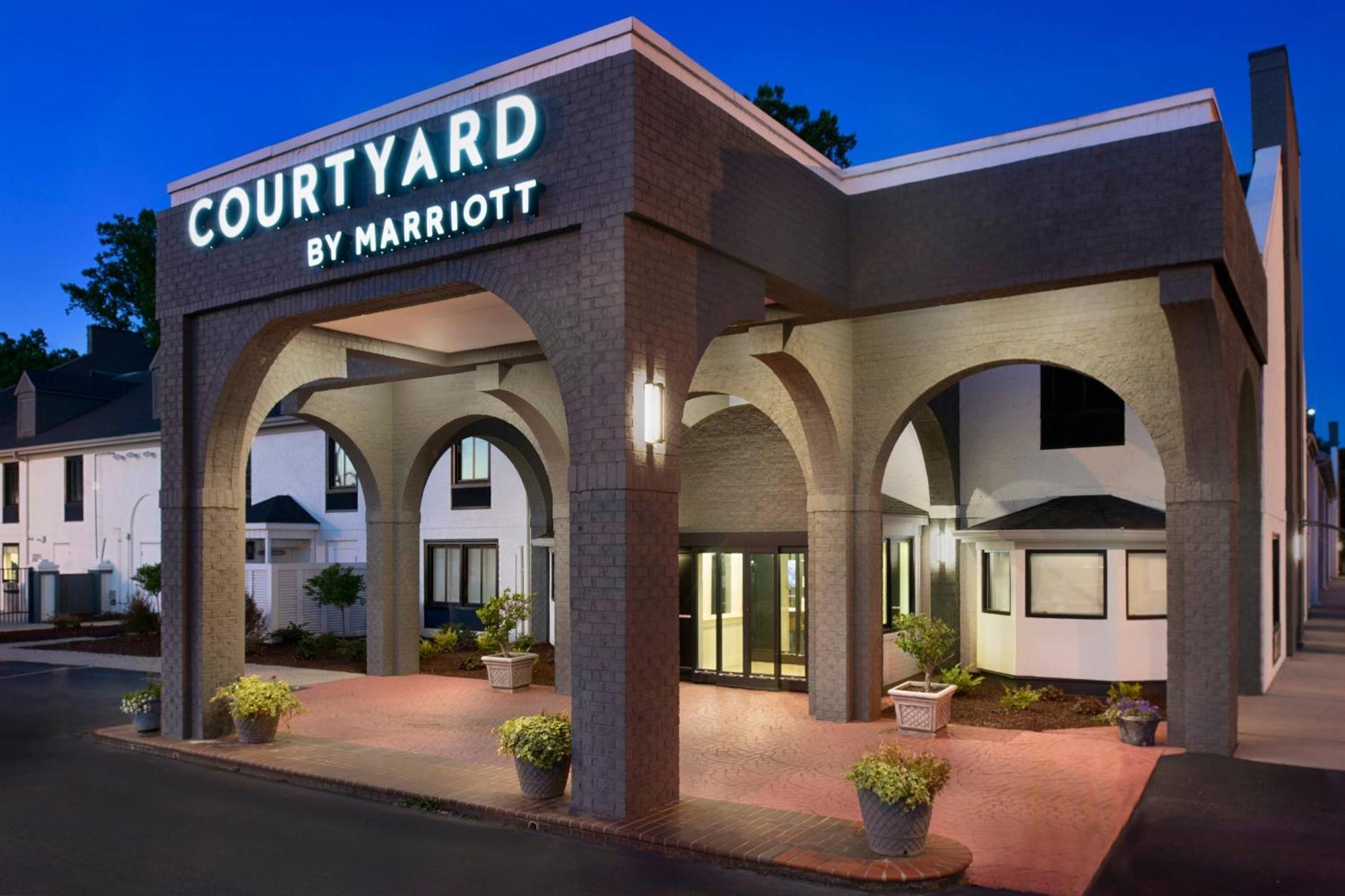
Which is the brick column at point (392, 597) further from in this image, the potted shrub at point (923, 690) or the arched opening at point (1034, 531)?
the potted shrub at point (923, 690)

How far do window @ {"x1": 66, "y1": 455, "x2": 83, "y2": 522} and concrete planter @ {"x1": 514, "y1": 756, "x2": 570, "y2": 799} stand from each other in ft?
97.8

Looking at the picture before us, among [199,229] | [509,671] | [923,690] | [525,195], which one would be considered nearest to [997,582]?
[923,690]

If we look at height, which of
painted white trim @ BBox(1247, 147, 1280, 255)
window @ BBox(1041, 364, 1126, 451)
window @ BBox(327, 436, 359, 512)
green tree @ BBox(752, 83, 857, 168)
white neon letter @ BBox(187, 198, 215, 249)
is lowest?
window @ BBox(327, 436, 359, 512)

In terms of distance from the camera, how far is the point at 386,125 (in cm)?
1170

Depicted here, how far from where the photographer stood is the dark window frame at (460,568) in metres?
26.7

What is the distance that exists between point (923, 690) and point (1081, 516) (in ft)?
16.7

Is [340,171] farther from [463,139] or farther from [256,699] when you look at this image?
[256,699]

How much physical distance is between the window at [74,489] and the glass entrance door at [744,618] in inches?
974

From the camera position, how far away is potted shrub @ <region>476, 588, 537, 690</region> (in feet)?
59.5

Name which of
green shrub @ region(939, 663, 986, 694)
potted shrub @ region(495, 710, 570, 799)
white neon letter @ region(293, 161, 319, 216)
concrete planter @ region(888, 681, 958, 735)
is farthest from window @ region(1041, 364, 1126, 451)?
white neon letter @ region(293, 161, 319, 216)

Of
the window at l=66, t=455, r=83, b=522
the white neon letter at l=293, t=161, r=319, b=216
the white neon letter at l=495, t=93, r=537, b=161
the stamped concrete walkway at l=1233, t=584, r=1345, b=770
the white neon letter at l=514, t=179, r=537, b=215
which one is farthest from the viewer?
the window at l=66, t=455, r=83, b=522

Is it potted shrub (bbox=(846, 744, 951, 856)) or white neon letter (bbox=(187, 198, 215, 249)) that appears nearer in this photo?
potted shrub (bbox=(846, 744, 951, 856))

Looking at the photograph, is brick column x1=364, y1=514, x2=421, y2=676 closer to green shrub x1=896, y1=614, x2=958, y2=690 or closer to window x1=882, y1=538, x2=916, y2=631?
window x1=882, y1=538, x2=916, y2=631

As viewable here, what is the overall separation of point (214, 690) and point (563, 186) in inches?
310
